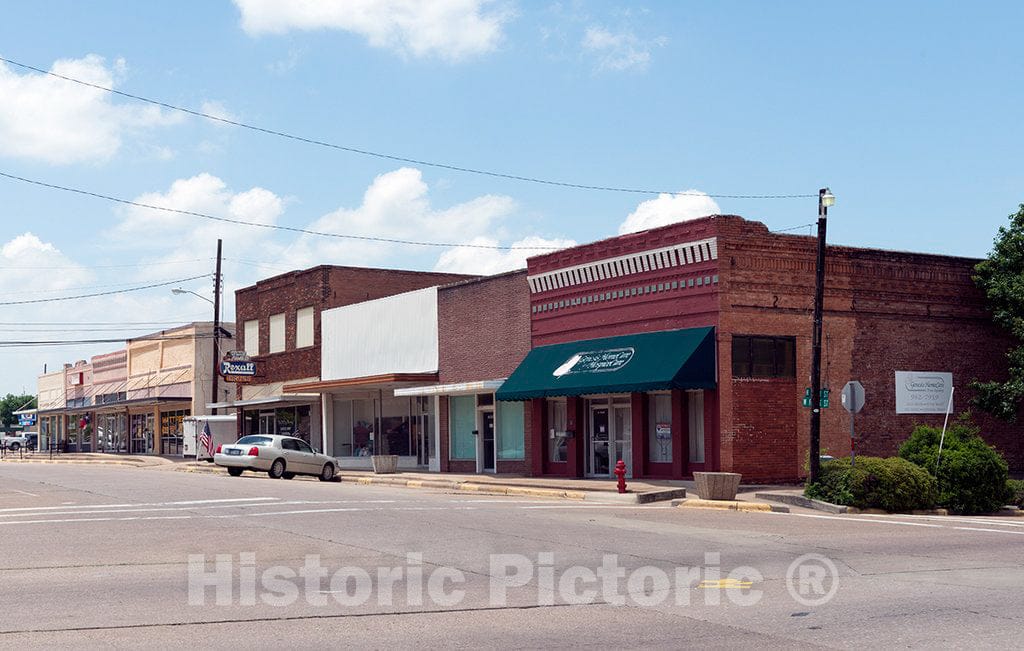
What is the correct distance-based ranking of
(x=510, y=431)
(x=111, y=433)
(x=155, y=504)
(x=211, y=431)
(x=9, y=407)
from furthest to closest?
(x=9, y=407) < (x=111, y=433) < (x=211, y=431) < (x=510, y=431) < (x=155, y=504)

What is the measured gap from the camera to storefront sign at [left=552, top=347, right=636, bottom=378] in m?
31.8

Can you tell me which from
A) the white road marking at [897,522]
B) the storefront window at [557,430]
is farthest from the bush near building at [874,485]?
the storefront window at [557,430]

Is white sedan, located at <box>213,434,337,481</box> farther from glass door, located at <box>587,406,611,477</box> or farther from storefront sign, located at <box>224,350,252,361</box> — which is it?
storefront sign, located at <box>224,350,252,361</box>

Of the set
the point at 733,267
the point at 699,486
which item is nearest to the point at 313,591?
the point at 699,486

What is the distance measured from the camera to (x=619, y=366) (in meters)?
31.7

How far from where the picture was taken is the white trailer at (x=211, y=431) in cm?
5447

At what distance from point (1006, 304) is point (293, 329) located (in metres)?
29.2

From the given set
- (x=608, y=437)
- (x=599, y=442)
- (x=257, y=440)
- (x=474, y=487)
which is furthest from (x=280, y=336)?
(x=608, y=437)

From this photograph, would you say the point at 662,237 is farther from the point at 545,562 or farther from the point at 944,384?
the point at 545,562

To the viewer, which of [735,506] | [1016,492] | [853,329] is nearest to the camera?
[735,506]

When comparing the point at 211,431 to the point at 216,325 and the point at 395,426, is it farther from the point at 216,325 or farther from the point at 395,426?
the point at 395,426

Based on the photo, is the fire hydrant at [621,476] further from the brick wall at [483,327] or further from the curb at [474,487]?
the brick wall at [483,327]

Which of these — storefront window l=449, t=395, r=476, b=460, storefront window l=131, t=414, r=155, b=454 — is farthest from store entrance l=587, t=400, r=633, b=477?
storefront window l=131, t=414, r=155, b=454

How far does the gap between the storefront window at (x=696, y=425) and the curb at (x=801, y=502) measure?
3799mm
